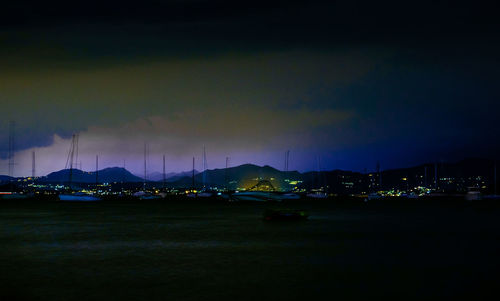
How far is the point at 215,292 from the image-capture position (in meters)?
19.3

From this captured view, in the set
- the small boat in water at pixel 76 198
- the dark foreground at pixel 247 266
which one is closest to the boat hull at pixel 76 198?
the small boat in water at pixel 76 198

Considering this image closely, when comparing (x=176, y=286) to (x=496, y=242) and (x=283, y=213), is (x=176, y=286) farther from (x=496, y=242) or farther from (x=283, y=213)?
(x=283, y=213)

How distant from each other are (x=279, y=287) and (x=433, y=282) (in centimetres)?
615

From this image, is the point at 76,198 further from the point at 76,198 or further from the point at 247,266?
the point at 247,266

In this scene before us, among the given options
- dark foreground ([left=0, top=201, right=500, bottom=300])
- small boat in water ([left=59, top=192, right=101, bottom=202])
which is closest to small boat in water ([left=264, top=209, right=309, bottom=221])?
dark foreground ([left=0, top=201, right=500, bottom=300])

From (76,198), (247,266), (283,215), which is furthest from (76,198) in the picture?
(247,266)

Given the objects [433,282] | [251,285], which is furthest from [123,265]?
[433,282]

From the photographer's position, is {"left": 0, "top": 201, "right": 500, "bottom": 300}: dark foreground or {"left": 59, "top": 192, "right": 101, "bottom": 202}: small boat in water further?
{"left": 59, "top": 192, "right": 101, "bottom": 202}: small boat in water

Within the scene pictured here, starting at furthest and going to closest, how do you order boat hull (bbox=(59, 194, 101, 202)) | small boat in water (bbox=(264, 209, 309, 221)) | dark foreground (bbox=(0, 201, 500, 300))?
Result: boat hull (bbox=(59, 194, 101, 202)), small boat in water (bbox=(264, 209, 309, 221)), dark foreground (bbox=(0, 201, 500, 300))

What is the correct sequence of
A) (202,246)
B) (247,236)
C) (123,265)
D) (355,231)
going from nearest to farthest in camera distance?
1. (123,265)
2. (202,246)
3. (247,236)
4. (355,231)

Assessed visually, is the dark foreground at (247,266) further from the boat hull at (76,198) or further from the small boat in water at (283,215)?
the boat hull at (76,198)

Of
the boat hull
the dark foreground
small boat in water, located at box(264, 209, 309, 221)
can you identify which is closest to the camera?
the dark foreground

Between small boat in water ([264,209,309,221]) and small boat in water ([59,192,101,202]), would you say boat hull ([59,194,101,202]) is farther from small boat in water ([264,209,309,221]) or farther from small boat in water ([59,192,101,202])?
small boat in water ([264,209,309,221])

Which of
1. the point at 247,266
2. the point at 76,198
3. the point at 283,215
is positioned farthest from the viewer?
the point at 76,198
